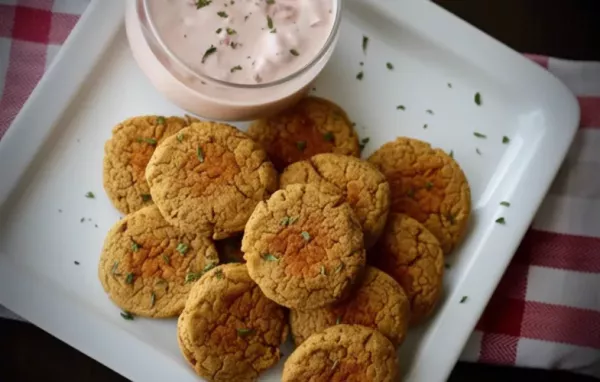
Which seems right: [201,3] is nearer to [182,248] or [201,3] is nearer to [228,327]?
[182,248]

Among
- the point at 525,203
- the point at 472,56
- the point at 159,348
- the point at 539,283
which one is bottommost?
the point at 159,348

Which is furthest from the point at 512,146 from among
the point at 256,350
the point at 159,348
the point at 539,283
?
the point at 159,348

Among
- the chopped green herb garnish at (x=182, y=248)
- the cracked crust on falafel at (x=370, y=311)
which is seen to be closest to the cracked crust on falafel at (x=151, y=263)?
the chopped green herb garnish at (x=182, y=248)

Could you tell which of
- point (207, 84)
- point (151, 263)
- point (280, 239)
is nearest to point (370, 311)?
point (280, 239)

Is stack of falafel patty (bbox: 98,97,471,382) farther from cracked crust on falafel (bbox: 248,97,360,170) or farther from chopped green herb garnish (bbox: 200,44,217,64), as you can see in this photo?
chopped green herb garnish (bbox: 200,44,217,64)

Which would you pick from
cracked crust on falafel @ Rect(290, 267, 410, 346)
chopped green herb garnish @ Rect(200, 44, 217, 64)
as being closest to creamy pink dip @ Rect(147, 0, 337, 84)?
chopped green herb garnish @ Rect(200, 44, 217, 64)

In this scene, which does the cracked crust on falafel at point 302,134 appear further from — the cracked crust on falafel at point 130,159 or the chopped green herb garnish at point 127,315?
the chopped green herb garnish at point 127,315

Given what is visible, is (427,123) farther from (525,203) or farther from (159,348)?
(159,348)
